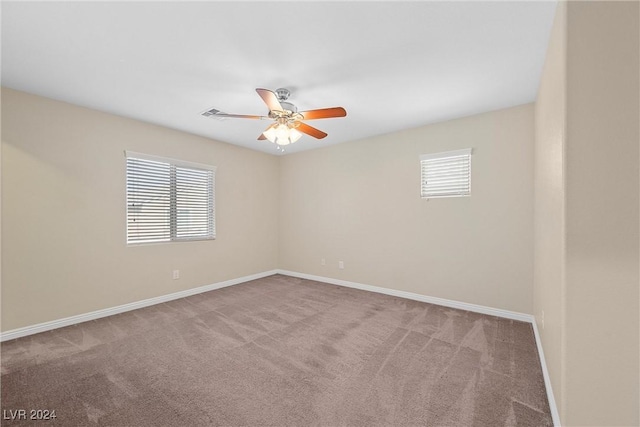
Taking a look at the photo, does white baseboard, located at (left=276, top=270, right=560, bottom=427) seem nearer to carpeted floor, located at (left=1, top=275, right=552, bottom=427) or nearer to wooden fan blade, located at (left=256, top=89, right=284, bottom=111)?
carpeted floor, located at (left=1, top=275, right=552, bottom=427)

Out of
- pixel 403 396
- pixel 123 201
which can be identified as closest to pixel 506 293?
pixel 403 396

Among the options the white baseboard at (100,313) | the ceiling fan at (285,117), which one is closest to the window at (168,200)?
the white baseboard at (100,313)

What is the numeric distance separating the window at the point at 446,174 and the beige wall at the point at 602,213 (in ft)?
6.70

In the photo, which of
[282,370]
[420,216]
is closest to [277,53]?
[282,370]

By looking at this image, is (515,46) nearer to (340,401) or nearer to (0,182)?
(340,401)

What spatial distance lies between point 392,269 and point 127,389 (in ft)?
10.7

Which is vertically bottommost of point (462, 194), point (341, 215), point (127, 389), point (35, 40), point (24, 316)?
point (127, 389)

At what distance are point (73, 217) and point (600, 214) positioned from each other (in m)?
4.47

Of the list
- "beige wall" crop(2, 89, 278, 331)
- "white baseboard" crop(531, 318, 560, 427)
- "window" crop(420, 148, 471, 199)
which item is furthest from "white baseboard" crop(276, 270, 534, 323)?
"beige wall" crop(2, 89, 278, 331)

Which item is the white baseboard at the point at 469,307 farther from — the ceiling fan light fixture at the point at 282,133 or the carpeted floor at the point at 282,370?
the ceiling fan light fixture at the point at 282,133

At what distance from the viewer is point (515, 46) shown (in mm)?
1874

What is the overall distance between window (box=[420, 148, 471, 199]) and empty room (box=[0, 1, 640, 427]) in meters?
0.03

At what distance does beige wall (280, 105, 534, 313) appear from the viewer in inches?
116

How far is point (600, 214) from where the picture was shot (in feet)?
4.08
